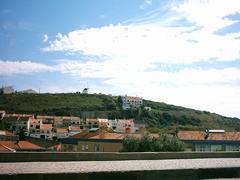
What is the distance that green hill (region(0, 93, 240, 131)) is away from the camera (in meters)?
148

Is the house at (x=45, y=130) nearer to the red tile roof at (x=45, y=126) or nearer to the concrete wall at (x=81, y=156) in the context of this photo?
the red tile roof at (x=45, y=126)

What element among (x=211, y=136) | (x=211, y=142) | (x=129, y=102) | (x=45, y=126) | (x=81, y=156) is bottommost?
(x=45, y=126)

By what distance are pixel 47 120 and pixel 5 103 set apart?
31.2m

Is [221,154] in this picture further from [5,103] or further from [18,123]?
[5,103]

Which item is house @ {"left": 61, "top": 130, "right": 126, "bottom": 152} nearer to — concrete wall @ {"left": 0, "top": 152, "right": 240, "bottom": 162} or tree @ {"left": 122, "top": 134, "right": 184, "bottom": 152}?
tree @ {"left": 122, "top": 134, "right": 184, "bottom": 152}

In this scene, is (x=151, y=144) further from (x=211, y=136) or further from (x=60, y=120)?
(x=60, y=120)

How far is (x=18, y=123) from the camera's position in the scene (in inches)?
5157

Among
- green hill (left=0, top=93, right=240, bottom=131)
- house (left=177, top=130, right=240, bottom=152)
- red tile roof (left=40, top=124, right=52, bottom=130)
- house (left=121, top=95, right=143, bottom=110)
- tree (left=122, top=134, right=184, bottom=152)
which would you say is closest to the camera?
tree (left=122, top=134, right=184, bottom=152)

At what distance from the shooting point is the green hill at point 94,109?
148 m

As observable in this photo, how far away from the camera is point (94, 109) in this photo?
547 ft

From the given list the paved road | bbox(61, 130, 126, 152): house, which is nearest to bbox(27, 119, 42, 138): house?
Answer: bbox(61, 130, 126, 152): house

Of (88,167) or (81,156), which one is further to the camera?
(81,156)

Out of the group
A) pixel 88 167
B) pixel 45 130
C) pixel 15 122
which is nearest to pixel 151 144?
pixel 88 167

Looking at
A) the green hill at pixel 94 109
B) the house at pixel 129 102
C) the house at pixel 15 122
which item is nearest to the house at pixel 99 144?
the house at pixel 15 122
